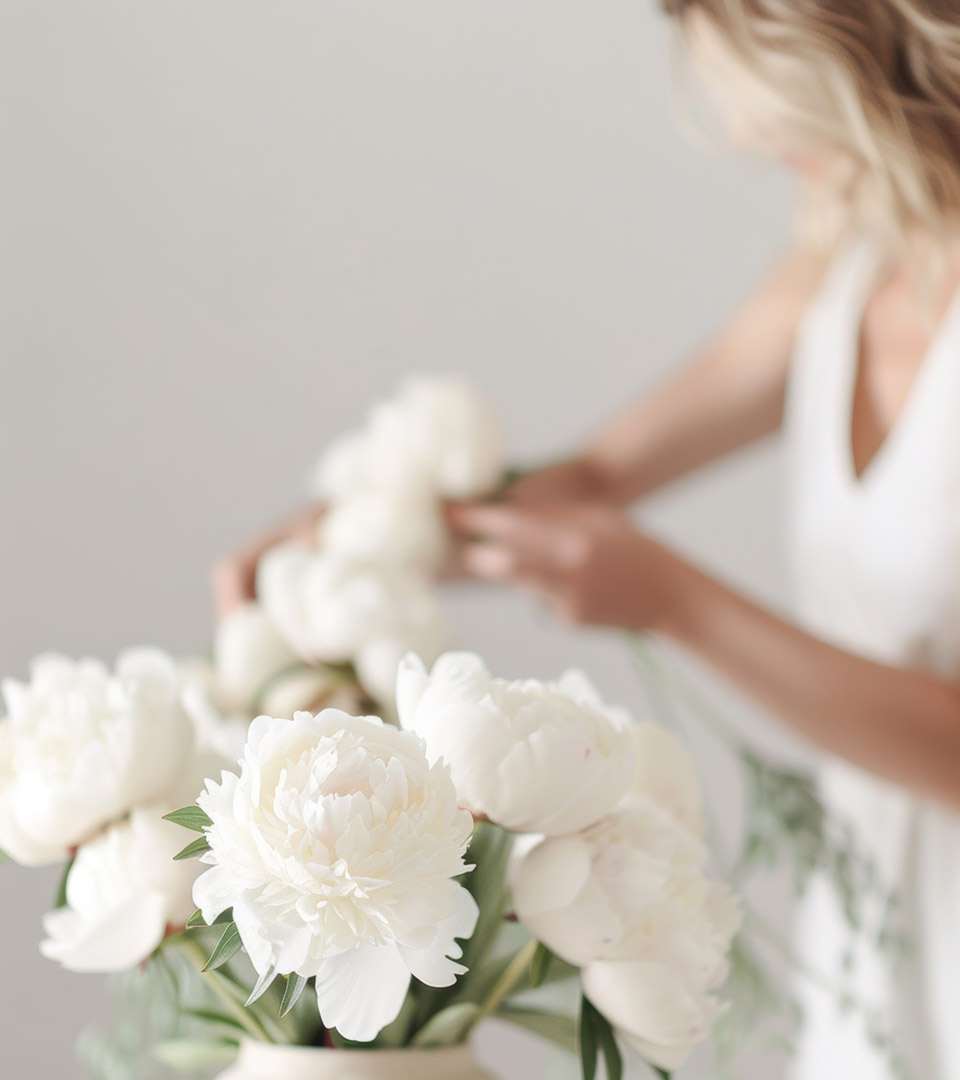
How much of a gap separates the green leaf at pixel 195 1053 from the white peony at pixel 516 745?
6.4 inches

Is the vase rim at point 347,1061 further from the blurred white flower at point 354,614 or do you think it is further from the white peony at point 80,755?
the blurred white flower at point 354,614

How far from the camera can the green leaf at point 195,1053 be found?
1.29ft

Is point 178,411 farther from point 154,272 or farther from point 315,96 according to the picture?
point 315,96

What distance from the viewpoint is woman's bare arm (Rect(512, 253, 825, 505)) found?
815 millimetres

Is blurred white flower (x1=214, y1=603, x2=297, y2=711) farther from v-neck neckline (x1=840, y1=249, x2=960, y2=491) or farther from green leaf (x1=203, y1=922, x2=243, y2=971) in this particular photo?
v-neck neckline (x1=840, y1=249, x2=960, y2=491)

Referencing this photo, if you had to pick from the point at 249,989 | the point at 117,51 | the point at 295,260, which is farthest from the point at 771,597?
the point at 249,989

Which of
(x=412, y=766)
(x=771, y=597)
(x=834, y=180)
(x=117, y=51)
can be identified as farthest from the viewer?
(x=771, y=597)

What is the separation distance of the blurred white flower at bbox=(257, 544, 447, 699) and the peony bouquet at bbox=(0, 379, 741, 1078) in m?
0.14

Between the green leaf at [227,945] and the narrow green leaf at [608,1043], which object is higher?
the green leaf at [227,945]

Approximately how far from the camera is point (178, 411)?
45.4 inches

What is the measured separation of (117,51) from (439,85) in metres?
0.31

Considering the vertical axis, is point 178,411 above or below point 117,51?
below

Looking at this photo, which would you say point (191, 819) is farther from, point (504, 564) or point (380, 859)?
point (504, 564)

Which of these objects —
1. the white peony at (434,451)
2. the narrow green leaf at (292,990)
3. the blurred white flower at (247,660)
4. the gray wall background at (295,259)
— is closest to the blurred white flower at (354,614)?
the blurred white flower at (247,660)
